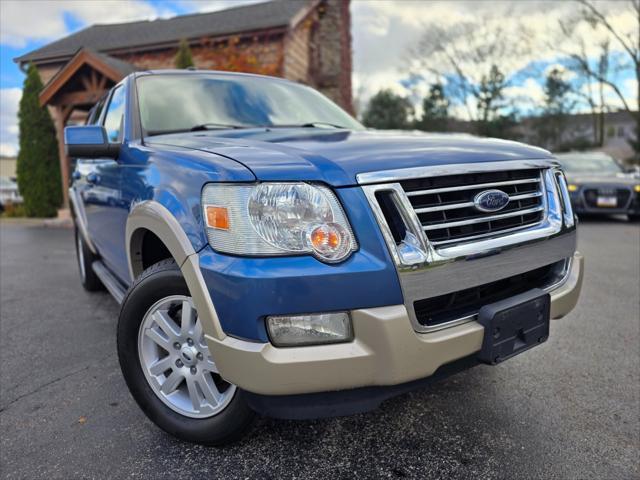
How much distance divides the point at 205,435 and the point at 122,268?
1.34 m

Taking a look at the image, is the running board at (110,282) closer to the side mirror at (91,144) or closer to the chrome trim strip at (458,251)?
the side mirror at (91,144)

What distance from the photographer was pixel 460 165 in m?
1.91

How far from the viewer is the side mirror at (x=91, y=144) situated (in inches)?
106

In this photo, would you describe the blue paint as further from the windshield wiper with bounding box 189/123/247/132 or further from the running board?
the running board

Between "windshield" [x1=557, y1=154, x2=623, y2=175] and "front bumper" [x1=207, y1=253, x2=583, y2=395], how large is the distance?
32.2 ft

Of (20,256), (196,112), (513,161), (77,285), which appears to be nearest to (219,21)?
(20,256)

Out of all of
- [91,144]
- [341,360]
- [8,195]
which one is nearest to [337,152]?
[341,360]

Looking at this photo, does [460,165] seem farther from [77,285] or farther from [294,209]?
[77,285]

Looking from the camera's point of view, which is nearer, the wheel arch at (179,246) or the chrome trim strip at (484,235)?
the wheel arch at (179,246)

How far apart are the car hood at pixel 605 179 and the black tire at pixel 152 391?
9.30m

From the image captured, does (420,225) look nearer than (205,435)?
Yes

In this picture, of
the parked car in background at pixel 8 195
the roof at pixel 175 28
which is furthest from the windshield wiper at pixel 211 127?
the parked car in background at pixel 8 195

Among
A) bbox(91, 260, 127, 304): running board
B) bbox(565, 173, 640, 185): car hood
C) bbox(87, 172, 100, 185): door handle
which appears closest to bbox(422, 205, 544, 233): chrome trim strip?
bbox(91, 260, 127, 304): running board

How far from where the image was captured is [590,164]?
35.2 feet
